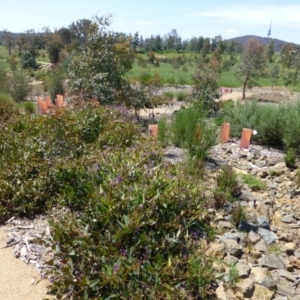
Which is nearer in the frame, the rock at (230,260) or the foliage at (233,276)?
the foliage at (233,276)

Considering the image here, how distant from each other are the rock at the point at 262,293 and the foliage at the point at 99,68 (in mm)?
6368

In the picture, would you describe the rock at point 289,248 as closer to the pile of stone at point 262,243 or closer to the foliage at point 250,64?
the pile of stone at point 262,243

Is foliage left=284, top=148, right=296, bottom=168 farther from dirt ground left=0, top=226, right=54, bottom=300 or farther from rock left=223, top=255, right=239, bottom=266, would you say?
dirt ground left=0, top=226, right=54, bottom=300

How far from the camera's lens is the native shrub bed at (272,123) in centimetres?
618

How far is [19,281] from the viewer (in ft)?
9.04

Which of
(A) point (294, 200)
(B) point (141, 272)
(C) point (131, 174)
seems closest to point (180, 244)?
(B) point (141, 272)

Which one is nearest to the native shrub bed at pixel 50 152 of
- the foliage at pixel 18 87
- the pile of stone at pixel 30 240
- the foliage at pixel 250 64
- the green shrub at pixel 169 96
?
the pile of stone at pixel 30 240

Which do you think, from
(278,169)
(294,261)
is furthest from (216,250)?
(278,169)

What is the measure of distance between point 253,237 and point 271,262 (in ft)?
1.28

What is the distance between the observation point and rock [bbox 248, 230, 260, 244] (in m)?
3.44

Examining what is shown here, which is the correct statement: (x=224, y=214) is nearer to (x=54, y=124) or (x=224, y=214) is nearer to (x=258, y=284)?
(x=258, y=284)

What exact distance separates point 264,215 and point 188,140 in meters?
1.61

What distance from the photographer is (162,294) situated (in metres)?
2.41

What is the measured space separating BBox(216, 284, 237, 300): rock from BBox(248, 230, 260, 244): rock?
0.88 meters
